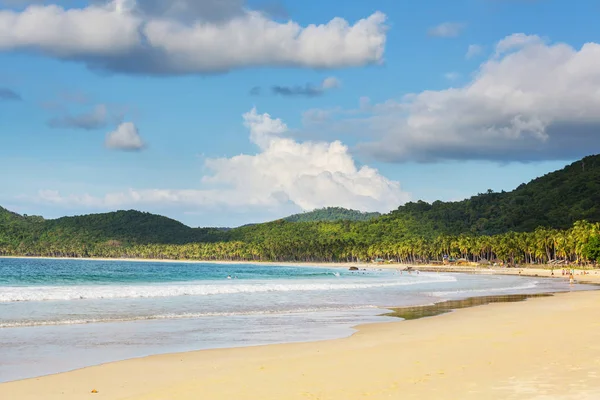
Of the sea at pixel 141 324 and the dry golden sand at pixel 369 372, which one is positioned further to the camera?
the sea at pixel 141 324

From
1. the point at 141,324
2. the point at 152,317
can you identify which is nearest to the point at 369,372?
the point at 141,324

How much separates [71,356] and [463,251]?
599 feet

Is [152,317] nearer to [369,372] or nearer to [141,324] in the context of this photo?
[141,324]

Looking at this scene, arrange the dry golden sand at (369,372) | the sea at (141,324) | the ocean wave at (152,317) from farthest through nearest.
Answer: the ocean wave at (152,317) → the sea at (141,324) → the dry golden sand at (369,372)

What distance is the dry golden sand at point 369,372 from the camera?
456 inches

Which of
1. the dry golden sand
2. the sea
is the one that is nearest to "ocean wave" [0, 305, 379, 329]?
the sea

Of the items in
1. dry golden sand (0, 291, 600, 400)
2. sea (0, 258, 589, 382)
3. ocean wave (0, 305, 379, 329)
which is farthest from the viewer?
ocean wave (0, 305, 379, 329)

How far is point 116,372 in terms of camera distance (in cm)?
1440

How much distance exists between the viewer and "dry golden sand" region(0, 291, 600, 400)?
11.6 metres

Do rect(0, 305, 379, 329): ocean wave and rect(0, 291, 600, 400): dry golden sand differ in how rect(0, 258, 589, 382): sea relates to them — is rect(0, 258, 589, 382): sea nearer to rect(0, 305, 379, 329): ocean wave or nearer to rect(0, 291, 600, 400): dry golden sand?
rect(0, 305, 379, 329): ocean wave

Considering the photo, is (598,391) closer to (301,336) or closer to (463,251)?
(301,336)

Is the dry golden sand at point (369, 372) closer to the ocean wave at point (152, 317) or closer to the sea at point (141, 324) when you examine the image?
the sea at point (141, 324)

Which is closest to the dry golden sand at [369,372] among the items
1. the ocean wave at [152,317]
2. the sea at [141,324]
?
the sea at [141,324]

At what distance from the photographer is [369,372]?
1381cm
